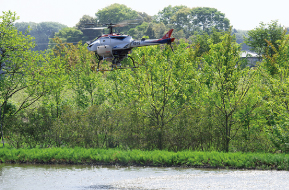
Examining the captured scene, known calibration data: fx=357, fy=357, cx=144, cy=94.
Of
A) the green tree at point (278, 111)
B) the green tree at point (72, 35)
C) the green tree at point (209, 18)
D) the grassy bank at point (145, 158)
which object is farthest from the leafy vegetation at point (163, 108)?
the green tree at point (209, 18)

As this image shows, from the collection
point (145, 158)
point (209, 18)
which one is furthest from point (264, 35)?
point (209, 18)

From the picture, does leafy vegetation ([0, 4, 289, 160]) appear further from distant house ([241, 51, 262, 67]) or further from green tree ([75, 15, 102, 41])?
green tree ([75, 15, 102, 41])

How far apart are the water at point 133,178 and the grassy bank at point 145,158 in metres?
0.78

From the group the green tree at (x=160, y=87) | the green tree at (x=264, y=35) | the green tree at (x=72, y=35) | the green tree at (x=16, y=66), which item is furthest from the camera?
the green tree at (x=72, y=35)

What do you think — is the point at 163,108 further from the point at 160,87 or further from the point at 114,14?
the point at 114,14

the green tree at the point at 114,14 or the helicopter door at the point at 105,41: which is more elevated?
the green tree at the point at 114,14

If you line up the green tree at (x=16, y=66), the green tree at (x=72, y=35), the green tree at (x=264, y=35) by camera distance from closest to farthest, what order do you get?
the green tree at (x=16, y=66) → the green tree at (x=264, y=35) → the green tree at (x=72, y=35)

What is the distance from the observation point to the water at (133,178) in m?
19.8

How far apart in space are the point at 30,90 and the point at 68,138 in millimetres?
5681

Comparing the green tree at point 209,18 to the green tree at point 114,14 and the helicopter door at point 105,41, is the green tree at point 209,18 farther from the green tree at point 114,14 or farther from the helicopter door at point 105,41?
the helicopter door at point 105,41

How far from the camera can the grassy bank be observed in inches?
925

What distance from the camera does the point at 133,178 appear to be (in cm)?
2191

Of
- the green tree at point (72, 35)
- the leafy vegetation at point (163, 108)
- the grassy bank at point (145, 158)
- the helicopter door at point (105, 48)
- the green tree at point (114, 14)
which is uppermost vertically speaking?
the green tree at point (114, 14)

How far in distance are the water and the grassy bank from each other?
0.78 meters
